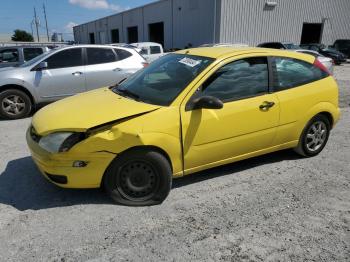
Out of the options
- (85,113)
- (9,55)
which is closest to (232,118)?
(85,113)

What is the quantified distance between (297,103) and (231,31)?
71.4ft

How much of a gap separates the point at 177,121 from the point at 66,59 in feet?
16.9

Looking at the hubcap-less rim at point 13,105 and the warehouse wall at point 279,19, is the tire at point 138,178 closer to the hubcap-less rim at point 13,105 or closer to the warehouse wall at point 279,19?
the hubcap-less rim at point 13,105

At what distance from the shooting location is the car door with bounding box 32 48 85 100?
737 cm

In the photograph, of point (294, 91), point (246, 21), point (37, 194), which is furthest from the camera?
point (246, 21)

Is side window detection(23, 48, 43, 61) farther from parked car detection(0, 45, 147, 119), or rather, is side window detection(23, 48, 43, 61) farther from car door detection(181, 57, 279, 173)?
car door detection(181, 57, 279, 173)

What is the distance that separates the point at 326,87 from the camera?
15.4 ft

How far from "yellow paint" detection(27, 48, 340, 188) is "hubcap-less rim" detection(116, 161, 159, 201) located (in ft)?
0.72

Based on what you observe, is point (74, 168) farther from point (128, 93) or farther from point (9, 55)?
point (9, 55)

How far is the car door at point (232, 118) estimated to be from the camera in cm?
359

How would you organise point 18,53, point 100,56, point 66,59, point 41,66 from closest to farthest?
point 41,66 → point 66,59 → point 100,56 → point 18,53

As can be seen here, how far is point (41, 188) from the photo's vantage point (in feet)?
12.8

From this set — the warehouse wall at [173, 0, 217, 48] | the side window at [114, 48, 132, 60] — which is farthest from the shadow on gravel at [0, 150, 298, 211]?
the warehouse wall at [173, 0, 217, 48]

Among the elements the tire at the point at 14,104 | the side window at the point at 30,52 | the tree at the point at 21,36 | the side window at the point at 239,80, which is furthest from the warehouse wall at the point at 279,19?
the tree at the point at 21,36
